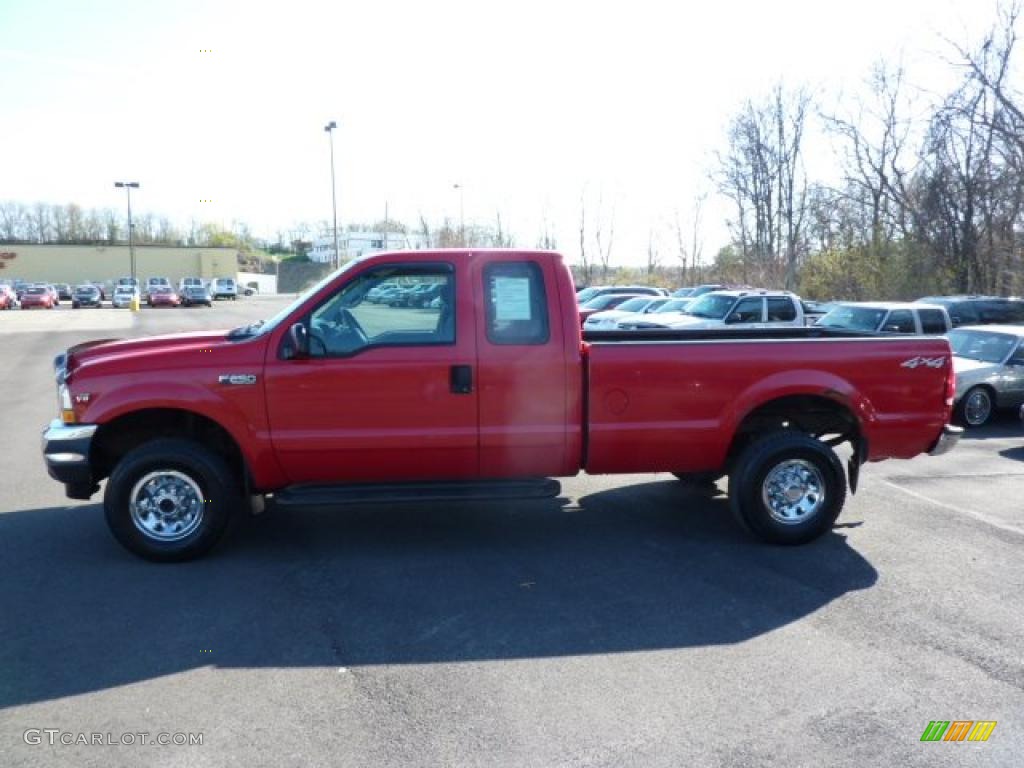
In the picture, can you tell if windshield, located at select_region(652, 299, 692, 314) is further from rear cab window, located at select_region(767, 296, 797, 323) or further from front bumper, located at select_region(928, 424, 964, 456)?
front bumper, located at select_region(928, 424, 964, 456)

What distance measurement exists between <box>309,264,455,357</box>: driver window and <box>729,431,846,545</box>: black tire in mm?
2389

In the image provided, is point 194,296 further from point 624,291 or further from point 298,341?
point 298,341

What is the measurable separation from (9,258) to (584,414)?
9620 cm

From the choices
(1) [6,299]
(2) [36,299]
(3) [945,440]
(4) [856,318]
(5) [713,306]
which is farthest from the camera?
(1) [6,299]

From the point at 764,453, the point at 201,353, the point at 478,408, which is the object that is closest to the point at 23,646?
the point at 201,353

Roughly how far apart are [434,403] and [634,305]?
22040 mm

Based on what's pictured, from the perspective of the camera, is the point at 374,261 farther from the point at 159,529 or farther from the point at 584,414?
the point at 159,529

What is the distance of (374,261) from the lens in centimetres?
573

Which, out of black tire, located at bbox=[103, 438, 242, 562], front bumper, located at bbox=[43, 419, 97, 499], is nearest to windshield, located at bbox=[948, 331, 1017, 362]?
black tire, located at bbox=[103, 438, 242, 562]

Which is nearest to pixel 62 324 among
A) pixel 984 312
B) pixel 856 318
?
pixel 856 318

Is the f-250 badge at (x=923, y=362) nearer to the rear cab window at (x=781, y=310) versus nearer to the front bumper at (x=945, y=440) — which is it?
the front bumper at (x=945, y=440)

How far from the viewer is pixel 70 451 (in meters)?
5.54

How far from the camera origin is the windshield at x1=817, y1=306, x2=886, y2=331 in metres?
14.9

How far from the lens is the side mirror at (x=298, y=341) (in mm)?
5473
